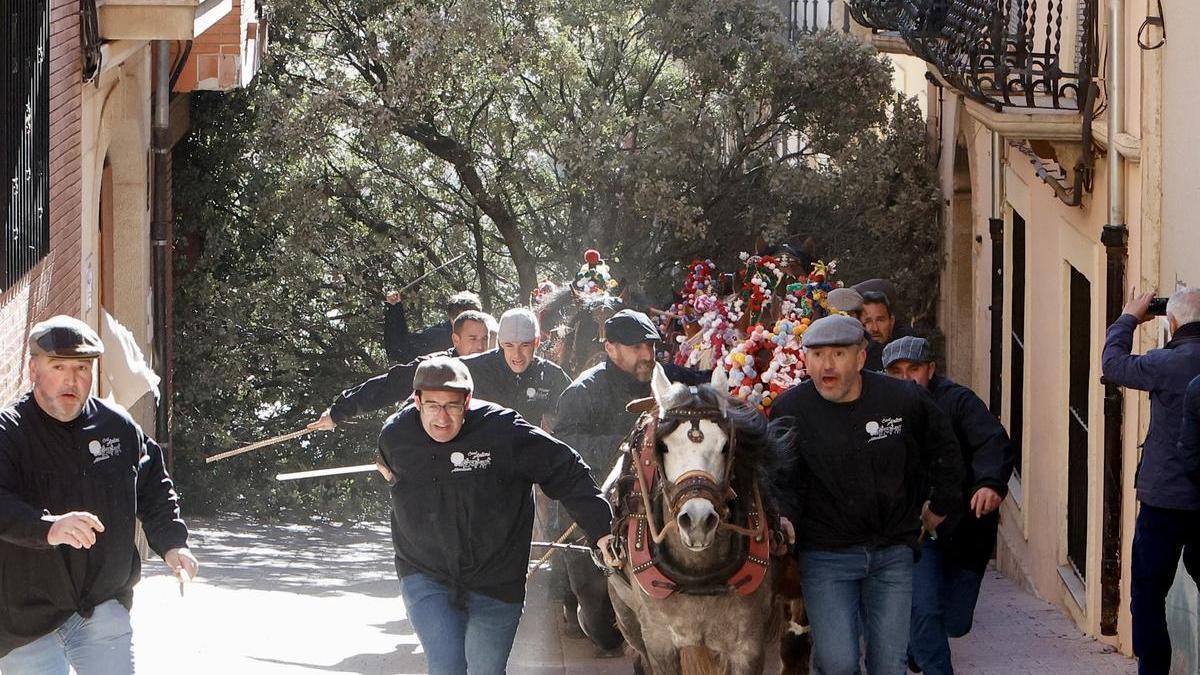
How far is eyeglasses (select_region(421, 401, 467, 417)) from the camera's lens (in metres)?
6.89

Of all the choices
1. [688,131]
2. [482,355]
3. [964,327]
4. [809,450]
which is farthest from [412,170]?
[809,450]

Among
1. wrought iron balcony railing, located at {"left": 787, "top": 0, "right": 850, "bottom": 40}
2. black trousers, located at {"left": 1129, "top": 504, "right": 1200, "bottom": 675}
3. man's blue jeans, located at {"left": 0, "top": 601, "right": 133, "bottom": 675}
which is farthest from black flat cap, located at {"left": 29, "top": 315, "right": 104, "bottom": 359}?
wrought iron balcony railing, located at {"left": 787, "top": 0, "right": 850, "bottom": 40}

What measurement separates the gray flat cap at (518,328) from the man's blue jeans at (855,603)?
11.5ft

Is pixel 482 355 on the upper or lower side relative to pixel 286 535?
upper

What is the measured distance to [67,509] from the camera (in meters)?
6.28

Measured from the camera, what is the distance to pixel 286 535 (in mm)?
17703

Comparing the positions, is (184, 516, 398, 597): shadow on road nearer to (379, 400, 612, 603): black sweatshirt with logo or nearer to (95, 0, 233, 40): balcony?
(95, 0, 233, 40): balcony

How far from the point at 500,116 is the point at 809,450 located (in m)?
11.8

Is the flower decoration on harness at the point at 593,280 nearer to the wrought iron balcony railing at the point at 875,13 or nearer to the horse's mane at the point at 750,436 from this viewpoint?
the wrought iron balcony railing at the point at 875,13

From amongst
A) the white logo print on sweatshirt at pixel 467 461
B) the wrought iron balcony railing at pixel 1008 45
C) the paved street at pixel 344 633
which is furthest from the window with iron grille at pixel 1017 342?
the white logo print on sweatshirt at pixel 467 461

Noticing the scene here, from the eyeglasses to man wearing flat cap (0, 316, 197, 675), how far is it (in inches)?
40.5

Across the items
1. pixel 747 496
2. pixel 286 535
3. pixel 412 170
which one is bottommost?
pixel 286 535

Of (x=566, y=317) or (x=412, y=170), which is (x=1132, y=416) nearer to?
(x=566, y=317)

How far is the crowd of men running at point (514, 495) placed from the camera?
20.5ft
